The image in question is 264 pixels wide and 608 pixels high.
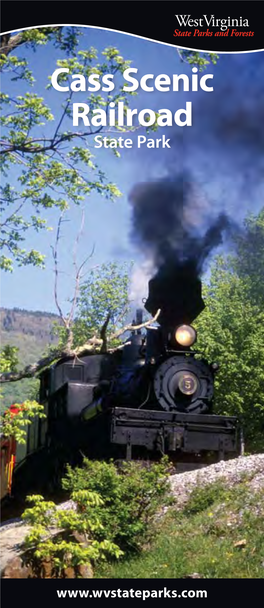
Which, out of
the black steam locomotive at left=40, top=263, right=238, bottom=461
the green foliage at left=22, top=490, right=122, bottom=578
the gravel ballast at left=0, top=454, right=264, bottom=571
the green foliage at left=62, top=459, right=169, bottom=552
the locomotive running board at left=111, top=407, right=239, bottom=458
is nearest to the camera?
the green foliage at left=22, top=490, right=122, bottom=578

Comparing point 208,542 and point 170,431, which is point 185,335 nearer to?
point 170,431

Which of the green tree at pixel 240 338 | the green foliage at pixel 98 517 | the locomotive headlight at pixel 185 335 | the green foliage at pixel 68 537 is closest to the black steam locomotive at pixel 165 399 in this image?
the locomotive headlight at pixel 185 335

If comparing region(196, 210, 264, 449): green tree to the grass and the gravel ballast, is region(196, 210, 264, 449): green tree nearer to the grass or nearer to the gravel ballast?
the gravel ballast

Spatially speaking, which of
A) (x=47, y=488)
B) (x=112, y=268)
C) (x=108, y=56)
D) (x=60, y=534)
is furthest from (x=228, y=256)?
(x=60, y=534)

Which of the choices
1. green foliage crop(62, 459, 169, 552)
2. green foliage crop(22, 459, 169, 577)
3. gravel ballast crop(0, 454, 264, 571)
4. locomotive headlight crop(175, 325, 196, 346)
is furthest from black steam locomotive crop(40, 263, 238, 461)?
green foliage crop(62, 459, 169, 552)

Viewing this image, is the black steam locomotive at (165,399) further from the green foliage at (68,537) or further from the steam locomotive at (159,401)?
the green foliage at (68,537)

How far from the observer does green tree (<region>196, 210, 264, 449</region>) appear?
33.7m

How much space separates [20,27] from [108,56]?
1875mm

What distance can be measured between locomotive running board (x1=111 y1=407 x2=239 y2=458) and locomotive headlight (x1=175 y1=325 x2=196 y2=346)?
1695mm

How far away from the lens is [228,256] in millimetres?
37781

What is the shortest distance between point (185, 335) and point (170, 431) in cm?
225

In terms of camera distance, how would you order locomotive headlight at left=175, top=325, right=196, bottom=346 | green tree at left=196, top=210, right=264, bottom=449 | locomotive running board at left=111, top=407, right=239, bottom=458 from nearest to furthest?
locomotive running board at left=111, top=407, right=239, bottom=458 < locomotive headlight at left=175, top=325, right=196, bottom=346 < green tree at left=196, top=210, right=264, bottom=449

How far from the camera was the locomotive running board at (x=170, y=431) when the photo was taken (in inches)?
739
